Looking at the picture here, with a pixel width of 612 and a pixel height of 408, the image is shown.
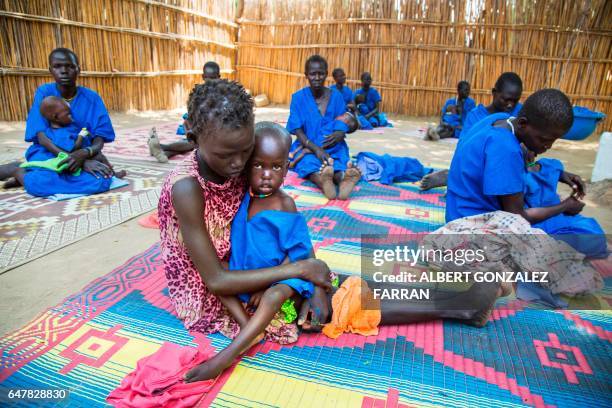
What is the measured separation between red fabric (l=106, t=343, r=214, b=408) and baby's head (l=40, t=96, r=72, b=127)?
9.63ft

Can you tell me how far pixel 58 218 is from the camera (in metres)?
2.94

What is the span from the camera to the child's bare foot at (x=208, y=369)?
136 cm

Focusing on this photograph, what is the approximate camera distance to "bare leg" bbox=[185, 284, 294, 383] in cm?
137

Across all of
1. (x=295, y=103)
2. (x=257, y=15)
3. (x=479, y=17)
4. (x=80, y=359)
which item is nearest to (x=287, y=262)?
(x=80, y=359)

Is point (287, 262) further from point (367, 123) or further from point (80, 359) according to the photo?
A: point (367, 123)

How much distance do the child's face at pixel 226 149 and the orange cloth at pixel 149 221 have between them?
5.35ft

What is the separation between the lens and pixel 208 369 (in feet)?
4.48

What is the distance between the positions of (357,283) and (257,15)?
460 inches

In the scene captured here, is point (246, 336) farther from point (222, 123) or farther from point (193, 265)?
point (222, 123)

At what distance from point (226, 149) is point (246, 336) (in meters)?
0.66

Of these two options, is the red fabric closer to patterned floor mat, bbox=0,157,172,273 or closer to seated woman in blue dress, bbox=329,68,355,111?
patterned floor mat, bbox=0,157,172,273

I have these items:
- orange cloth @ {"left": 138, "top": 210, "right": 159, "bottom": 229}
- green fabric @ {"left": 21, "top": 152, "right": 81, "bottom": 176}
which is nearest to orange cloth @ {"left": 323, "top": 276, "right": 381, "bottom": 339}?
orange cloth @ {"left": 138, "top": 210, "right": 159, "bottom": 229}

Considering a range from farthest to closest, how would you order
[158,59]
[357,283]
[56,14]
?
[158,59] < [56,14] < [357,283]

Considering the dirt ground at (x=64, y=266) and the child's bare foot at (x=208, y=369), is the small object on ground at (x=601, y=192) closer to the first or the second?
the dirt ground at (x=64, y=266)
